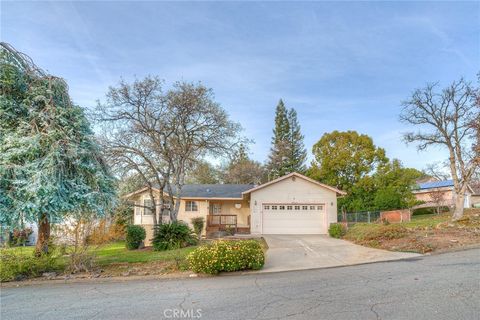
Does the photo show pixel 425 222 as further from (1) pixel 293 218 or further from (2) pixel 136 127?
(2) pixel 136 127

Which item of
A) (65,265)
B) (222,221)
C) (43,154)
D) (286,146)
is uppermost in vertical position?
(286,146)

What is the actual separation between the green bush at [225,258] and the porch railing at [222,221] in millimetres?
12932

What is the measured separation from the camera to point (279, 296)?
6.35 m


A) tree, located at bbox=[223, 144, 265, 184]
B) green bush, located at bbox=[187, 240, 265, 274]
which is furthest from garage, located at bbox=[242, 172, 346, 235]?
tree, located at bbox=[223, 144, 265, 184]

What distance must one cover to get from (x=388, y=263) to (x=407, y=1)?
9816 millimetres

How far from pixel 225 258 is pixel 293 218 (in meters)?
12.5

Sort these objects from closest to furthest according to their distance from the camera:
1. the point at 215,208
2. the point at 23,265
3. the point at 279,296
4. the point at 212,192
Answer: the point at 279,296
the point at 23,265
the point at 215,208
the point at 212,192

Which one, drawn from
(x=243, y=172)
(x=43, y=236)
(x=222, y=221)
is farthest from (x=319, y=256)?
(x=243, y=172)

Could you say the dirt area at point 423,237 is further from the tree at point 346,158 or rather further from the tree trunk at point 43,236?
the tree at point 346,158

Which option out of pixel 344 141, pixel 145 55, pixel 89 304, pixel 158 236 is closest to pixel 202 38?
pixel 145 55

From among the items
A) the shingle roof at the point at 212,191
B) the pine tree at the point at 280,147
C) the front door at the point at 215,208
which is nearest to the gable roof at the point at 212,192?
the shingle roof at the point at 212,191

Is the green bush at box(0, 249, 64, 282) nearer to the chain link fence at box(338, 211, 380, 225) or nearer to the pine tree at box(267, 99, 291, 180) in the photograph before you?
the chain link fence at box(338, 211, 380, 225)

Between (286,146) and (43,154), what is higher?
(286,146)

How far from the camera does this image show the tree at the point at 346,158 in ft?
108
